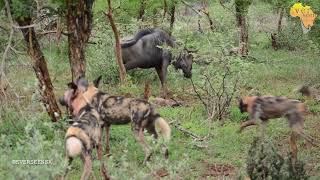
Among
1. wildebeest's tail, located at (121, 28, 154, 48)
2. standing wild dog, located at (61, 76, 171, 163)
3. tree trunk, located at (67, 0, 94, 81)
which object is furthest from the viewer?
wildebeest's tail, located at (121, 28, 154, 48)

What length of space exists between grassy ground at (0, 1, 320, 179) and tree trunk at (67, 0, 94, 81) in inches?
31.3

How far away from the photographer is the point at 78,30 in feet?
31.5

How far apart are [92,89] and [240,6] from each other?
1031 cm

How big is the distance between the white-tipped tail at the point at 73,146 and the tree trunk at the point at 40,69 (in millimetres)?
2924

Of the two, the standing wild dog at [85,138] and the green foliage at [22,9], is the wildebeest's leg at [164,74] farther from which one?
the standing wild dog at [85,138]

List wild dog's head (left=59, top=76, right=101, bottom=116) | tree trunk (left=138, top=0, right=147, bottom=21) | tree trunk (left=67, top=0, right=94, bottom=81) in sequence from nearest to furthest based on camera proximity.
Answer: wild dog's head (left=59, top=76, right=101, bottom=116) → tree trunk (left=67, top=0, right=94, bottom=81) → tree trunk (left=138, top=0, right=147, bottom=21)

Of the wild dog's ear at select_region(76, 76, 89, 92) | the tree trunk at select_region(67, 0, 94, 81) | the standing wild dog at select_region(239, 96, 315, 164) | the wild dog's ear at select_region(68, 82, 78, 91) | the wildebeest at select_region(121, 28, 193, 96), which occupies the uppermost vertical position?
the tree trunk at select_region(67, 0, 94, 81)

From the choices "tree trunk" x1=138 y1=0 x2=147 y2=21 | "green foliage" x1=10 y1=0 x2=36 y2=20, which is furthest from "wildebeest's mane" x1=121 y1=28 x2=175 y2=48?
"green foliage" x1=10 y1=0 x2=36 y2=20

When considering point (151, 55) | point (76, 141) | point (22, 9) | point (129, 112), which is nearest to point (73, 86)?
point (129, 112)

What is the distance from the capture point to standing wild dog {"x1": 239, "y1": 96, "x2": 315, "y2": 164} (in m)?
8.35

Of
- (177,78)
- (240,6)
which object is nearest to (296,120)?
(177,78)

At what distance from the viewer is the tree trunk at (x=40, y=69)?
959 centimetres

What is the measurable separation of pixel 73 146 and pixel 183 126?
14.7 feet

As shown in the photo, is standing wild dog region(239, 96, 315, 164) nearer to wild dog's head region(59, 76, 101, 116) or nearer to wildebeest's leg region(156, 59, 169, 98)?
wild dog's head region(59, 76, 101, 116)
